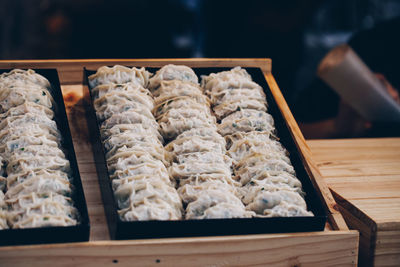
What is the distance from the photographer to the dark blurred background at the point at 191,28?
6.18m

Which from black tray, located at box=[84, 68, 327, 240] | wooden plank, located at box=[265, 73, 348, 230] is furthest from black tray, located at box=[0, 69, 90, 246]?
wooden plank, located at box=[265, 73, 348, 230]

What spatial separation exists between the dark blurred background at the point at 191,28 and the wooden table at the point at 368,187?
8.56 ft

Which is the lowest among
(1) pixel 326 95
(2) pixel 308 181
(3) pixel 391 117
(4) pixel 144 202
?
(1) pixel 326 95

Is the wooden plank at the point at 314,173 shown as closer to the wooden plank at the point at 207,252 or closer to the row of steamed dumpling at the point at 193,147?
the wooden plank at the point at 207,252

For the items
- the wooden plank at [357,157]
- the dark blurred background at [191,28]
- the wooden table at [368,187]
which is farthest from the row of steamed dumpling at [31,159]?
the dark blurred background at [191,28]

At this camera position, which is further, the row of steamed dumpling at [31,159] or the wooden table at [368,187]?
the wooden table at [368,187]

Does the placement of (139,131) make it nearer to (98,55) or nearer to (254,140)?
(254,140)

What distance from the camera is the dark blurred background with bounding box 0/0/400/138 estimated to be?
20.3ft

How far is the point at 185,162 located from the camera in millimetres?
2598

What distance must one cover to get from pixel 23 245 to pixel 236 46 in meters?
4.55

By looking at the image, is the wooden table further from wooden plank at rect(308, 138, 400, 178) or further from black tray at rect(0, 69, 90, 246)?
black tray at rect(0, 69, 90, 246)

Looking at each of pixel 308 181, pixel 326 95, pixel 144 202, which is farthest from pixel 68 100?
pixel 326 95

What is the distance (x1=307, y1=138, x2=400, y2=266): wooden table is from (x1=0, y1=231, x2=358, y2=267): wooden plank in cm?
17

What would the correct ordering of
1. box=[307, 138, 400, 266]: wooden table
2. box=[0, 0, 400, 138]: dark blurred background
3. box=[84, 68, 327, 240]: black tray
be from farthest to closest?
box=[0, 0, 400, 138]: dark blurred background
box=[307, 138, 400, 266]: wooden table
box=[84, 68, 327, 240]: black tray
